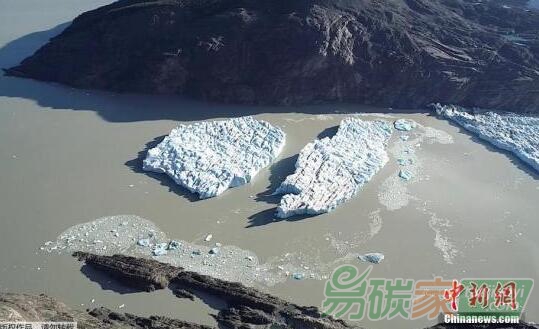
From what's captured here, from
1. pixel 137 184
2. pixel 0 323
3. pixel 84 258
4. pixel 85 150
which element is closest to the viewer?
pixel 0 323

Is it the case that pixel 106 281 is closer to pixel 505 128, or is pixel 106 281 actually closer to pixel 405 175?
pixel 405 175

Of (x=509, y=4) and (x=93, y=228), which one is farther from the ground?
(x=509, y=4)

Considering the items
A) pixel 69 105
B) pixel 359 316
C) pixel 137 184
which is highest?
pixel 69 105

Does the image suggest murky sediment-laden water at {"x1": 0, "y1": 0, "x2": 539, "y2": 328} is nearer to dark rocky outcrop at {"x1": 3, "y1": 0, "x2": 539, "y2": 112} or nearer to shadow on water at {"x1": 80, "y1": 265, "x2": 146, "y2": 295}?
shadow on water at {"x1": 80, "y1": 265, "x2": 146, "y2": 295}

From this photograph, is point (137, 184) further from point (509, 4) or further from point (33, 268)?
point (509, 4)

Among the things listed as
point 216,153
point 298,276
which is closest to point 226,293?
point 298,276

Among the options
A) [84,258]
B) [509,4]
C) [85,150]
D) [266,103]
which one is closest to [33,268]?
[84,258]

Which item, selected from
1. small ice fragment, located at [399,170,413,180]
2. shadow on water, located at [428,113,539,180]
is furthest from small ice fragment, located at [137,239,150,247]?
shadow on water, located at [428,113,539,180]
